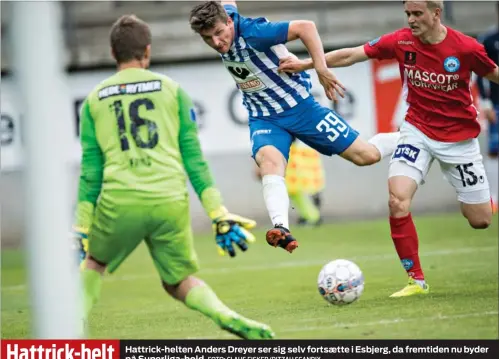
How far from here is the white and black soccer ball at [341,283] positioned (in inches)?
311

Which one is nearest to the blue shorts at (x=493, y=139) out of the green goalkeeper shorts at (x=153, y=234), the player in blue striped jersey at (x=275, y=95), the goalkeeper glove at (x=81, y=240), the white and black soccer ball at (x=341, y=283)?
the player in blue striped jersey at (x=275, y=95)

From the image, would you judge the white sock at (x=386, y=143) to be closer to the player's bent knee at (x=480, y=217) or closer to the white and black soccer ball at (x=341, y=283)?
the player's bent knee at (x=480, y=217)

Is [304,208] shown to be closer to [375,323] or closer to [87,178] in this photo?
[375,323]

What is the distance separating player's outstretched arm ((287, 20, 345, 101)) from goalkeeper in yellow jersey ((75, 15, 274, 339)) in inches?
69.1

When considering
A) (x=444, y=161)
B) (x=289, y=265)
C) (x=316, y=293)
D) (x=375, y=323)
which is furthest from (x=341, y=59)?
(x=289, y=265)

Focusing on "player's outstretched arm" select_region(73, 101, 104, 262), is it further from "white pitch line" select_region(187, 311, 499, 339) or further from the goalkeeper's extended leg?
"white pitch line" select_region(187, 311, 499, 339)

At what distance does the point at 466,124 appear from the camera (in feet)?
28.7

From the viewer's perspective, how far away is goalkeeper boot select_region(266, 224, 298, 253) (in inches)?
309

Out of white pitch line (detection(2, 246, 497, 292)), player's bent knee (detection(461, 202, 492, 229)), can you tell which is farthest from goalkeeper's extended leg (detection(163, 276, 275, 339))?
white pitch line (detection(2, 246, 497, 292))

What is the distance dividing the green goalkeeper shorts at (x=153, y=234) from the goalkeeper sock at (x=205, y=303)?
118 millimetres

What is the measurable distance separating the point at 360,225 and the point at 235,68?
8197 millimetres

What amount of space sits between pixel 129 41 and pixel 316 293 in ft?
11.8

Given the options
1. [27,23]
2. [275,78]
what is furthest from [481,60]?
[27,23]

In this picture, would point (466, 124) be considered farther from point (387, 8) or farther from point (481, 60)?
point (387, 8)
